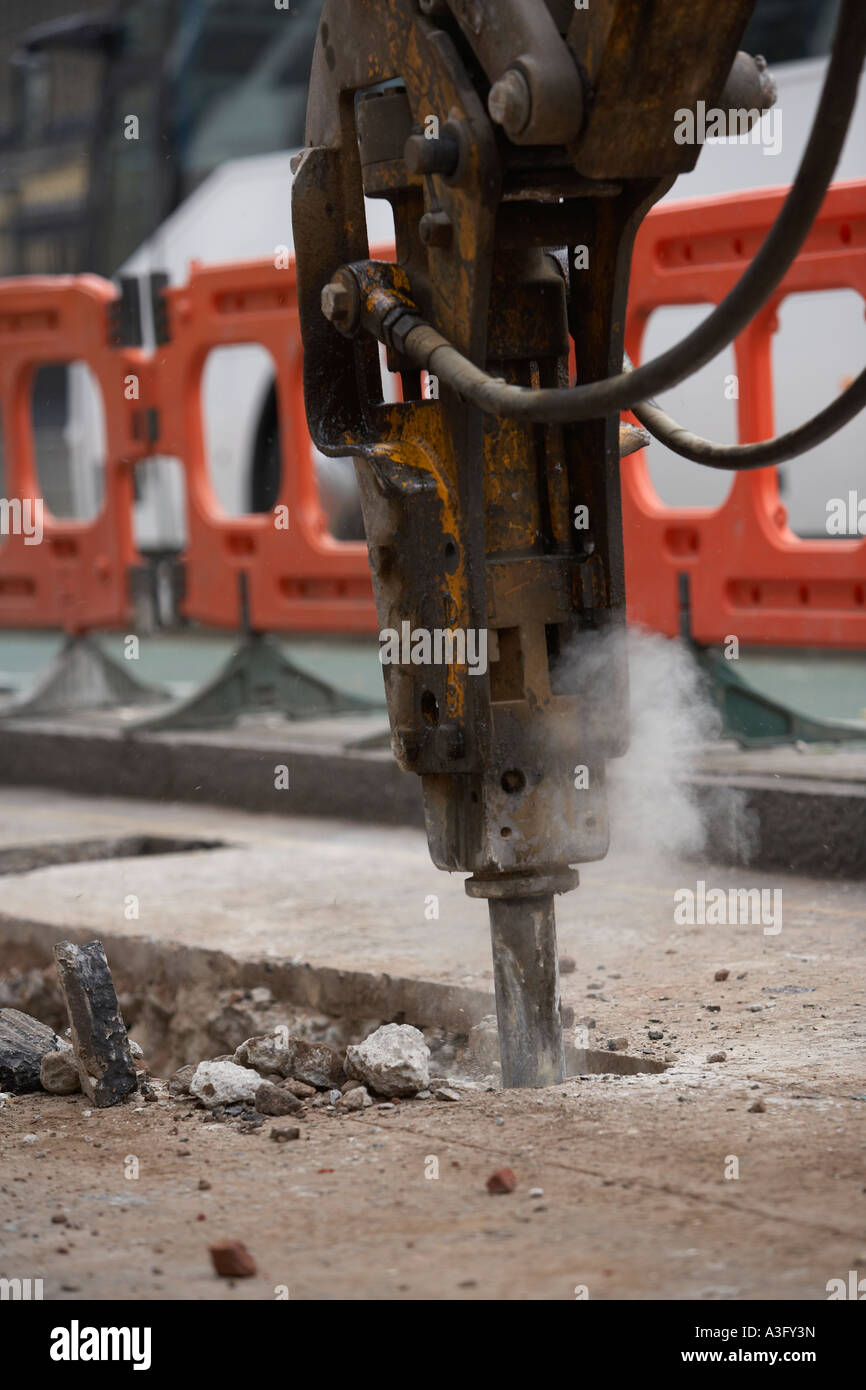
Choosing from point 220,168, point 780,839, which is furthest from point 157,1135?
point 220,168

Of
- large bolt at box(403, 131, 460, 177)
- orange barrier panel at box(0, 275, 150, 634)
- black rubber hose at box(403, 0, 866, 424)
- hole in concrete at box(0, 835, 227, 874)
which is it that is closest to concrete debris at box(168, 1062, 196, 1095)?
black rubber hose at box(403, 0, 866, 424)

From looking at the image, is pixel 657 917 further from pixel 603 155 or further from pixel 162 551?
pixel 162 551

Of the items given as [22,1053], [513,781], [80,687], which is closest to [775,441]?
[513,781]

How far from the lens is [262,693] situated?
885 centimetres

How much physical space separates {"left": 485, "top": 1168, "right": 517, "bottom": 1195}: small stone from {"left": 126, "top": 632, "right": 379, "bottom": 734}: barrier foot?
18.2ft

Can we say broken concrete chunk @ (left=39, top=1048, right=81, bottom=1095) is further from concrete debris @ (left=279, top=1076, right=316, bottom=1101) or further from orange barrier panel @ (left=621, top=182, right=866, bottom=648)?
orange barrier panel @ (left=621, top=182, right=866, bottom=648)

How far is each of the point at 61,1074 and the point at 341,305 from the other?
5.52ft

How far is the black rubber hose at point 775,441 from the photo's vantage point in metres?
3.21

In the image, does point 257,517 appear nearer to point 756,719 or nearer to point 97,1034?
point 756,719

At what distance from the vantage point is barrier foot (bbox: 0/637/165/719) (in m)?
9.55

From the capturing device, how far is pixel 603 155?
3.39 meters

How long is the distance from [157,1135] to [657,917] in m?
2.04

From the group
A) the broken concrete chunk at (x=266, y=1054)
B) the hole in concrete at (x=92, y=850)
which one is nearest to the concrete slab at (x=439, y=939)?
the hole in concrete at (x=92, y=850)
